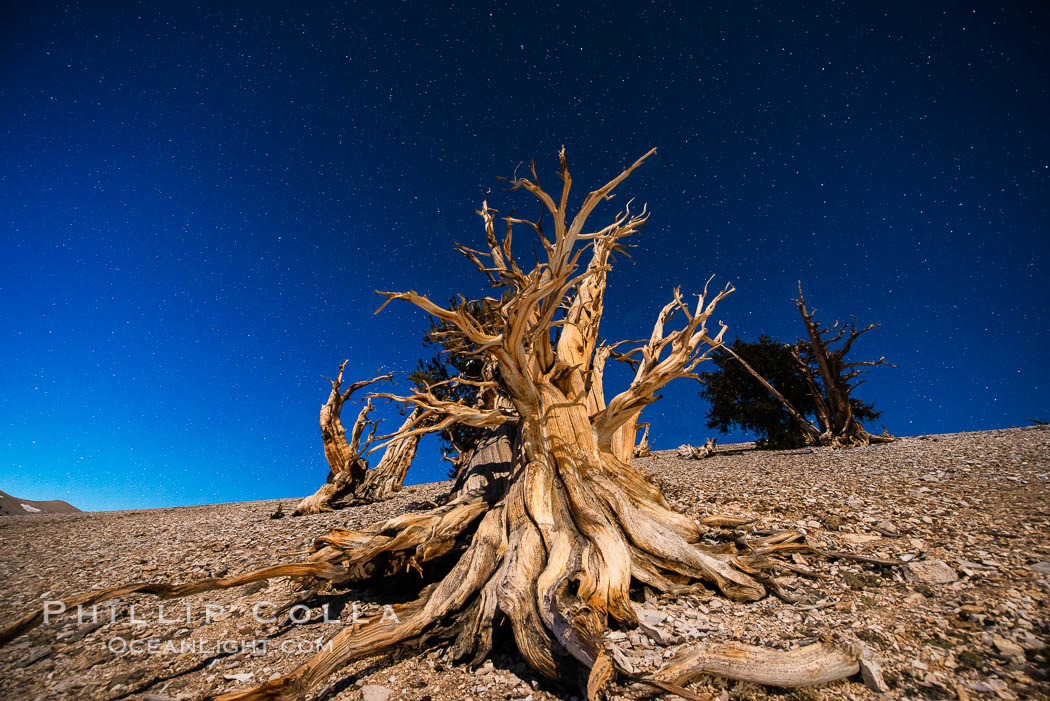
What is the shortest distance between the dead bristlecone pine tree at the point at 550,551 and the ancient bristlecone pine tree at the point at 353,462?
658cm

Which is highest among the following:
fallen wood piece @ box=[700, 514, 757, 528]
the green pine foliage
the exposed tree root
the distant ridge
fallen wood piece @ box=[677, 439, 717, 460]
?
the green pine foliage

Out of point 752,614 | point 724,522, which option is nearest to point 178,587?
point 752,614

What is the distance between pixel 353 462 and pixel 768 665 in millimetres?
11416

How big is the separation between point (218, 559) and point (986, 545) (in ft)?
31.8

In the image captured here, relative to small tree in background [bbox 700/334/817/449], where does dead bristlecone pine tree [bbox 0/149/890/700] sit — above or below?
below

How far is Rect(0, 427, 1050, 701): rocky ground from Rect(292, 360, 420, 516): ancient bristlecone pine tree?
416 centimetres

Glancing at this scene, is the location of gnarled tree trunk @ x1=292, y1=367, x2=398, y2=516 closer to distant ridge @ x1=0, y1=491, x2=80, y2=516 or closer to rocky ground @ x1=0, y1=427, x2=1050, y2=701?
rocky ground @ x1=0, y1=427, x2=1050, y2=701

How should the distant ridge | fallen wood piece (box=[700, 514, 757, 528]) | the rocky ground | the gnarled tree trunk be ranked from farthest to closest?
the distant ridge < the gnarled tree trunk < fallen wood piece (box=[700, 514, 757, 528]) < the rocky ground

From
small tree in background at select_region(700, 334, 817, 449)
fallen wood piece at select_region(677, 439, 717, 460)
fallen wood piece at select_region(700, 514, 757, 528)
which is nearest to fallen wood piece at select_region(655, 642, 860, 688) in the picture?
fallen wood piece at select_region(700, 514, 757, 528)

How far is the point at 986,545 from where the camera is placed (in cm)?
435

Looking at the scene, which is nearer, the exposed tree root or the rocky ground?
the exposed tree root

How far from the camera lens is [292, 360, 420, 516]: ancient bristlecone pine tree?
11727 mm

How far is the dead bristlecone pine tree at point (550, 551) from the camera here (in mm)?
2791

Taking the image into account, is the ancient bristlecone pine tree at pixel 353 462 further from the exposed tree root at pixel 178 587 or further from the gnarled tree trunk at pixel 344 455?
the exposed tree root at pixel 178 587
